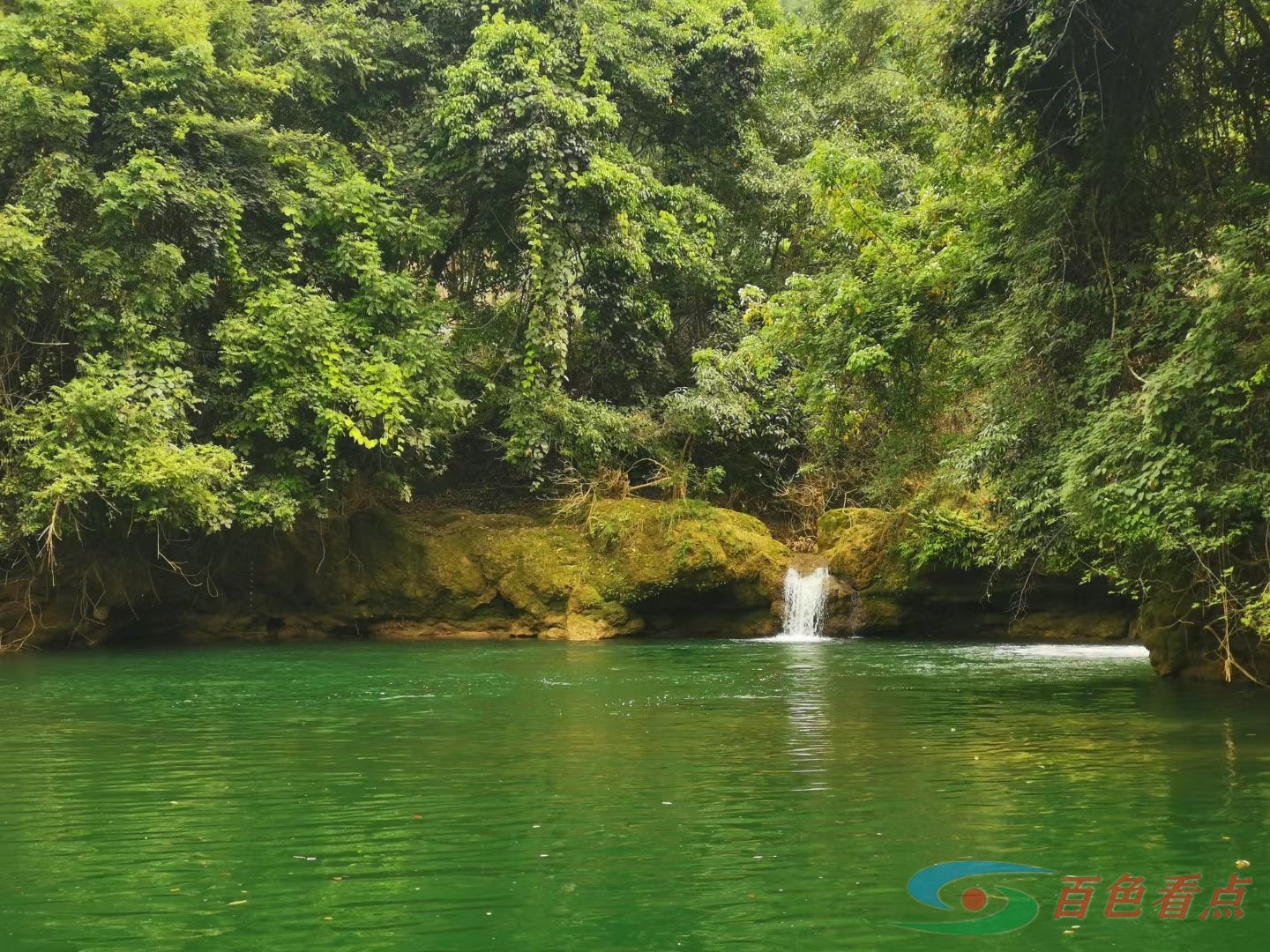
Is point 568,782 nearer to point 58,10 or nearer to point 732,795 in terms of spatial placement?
point 732,795

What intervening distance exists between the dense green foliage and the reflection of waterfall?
1.84 meters

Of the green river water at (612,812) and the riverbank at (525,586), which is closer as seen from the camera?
the green river water at (612,812)

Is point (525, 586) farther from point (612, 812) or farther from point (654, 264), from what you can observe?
point (612, 812)

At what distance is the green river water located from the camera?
183 inches

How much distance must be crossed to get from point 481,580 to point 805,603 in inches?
219

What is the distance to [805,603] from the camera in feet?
69.3

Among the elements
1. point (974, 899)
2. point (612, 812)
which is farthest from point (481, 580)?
point (974, 899)

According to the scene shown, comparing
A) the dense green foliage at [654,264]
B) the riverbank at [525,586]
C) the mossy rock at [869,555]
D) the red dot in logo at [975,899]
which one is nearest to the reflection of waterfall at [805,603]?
the riverbank at [525,586]

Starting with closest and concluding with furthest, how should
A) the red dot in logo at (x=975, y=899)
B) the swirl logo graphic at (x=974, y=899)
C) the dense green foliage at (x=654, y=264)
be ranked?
the swirl logo graphic at (x=974, y=899), the red dot in logo at (x=975, y=899), the dense green foliage at (x=654, y=264)

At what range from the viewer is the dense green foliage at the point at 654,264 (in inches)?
452

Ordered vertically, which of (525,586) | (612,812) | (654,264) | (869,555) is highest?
(654,264)

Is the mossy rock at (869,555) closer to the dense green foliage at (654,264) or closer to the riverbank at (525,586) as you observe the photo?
the riverbank at (525,586)

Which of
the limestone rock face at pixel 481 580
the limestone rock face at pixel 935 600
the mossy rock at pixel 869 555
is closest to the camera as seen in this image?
the limestone rock face at pixel 935 600

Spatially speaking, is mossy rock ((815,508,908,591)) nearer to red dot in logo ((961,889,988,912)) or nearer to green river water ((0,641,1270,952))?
green river water ((0,641,1270,952))
